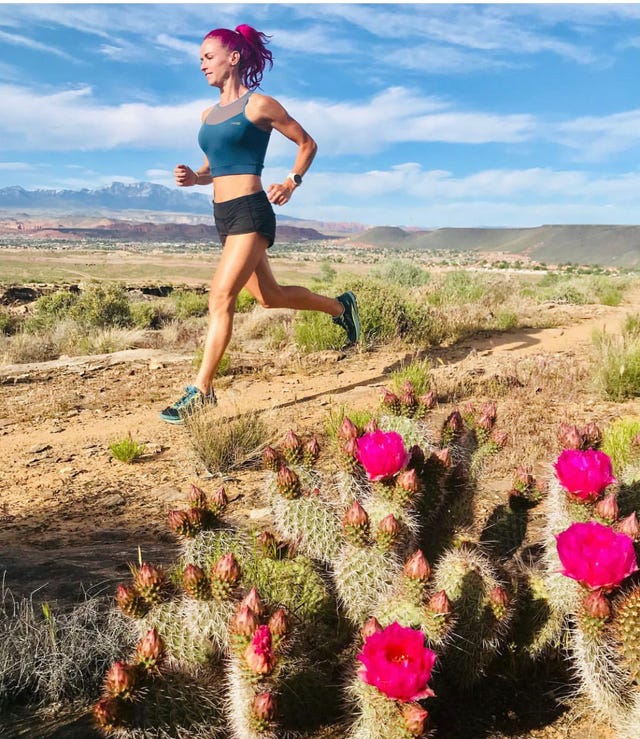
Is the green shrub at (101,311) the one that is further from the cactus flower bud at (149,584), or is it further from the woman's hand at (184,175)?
the cactus flower bud at (149,584)

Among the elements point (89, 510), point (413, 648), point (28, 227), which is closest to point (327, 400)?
point (89, 510)

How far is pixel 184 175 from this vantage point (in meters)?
5.61

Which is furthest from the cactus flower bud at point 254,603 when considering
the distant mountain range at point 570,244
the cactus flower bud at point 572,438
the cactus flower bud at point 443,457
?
the distant mountain range at point 570,244

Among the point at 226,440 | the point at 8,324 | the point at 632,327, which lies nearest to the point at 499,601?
the point at 226,440

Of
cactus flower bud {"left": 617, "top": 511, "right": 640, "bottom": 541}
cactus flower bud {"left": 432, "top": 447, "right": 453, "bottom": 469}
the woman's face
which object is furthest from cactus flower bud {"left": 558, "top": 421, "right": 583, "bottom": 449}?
the woman's face

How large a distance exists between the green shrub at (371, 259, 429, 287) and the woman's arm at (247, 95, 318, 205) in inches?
557

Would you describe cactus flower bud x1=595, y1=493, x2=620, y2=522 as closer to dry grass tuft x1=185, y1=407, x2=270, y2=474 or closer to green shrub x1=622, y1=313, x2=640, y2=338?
dry grass tuft x1=185, y1=407, x2=270, y2=474

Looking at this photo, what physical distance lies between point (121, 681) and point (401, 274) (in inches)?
750

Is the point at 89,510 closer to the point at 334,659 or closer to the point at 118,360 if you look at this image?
the point at 334,659

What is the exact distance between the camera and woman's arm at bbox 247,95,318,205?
16.2 ft

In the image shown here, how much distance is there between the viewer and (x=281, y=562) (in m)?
2.19

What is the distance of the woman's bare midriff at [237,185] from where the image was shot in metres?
5.09

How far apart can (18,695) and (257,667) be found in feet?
3.19

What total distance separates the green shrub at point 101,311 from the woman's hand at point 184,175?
7525mm
